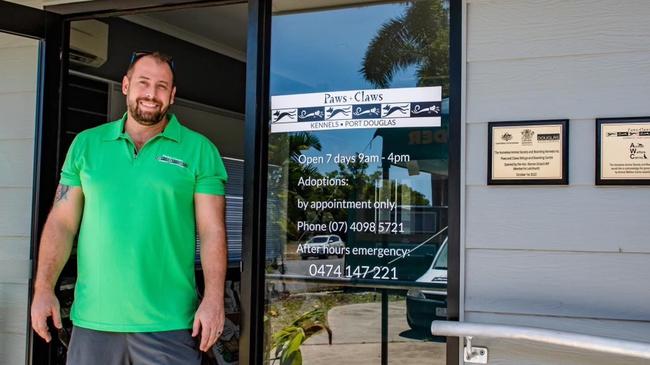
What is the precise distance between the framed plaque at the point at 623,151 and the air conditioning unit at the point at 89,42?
82.8 inches

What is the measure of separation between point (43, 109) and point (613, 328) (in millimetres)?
2157

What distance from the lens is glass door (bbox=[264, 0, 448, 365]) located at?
7.05ft

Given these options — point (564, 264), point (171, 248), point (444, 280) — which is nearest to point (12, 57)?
point (171, 248)

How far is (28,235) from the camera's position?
2.46 metres

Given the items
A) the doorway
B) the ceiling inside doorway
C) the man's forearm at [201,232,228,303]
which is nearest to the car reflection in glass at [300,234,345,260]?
the man's forearm at [201,232,228,303]

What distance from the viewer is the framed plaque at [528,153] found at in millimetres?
1757

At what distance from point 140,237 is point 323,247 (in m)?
0.68

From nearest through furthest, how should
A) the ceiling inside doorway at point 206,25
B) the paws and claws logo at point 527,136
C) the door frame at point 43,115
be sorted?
the paws and claws logo at point 527,136 < the door frame at point 43,115 < the ceiling inside doorway at point 206,25

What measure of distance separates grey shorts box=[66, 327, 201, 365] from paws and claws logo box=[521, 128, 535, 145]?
1.22m

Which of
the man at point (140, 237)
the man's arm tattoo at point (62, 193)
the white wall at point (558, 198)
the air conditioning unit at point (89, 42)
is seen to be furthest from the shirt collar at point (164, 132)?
the white wall at point (558, 198)

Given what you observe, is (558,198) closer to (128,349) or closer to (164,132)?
(164,132)

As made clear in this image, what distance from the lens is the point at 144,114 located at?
2068 mm

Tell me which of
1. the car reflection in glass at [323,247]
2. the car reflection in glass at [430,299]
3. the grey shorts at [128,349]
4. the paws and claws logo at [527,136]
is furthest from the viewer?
the car reflection in glass at [323,247]

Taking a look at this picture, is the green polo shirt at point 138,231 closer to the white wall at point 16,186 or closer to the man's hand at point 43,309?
the man's hand at point 43,309
